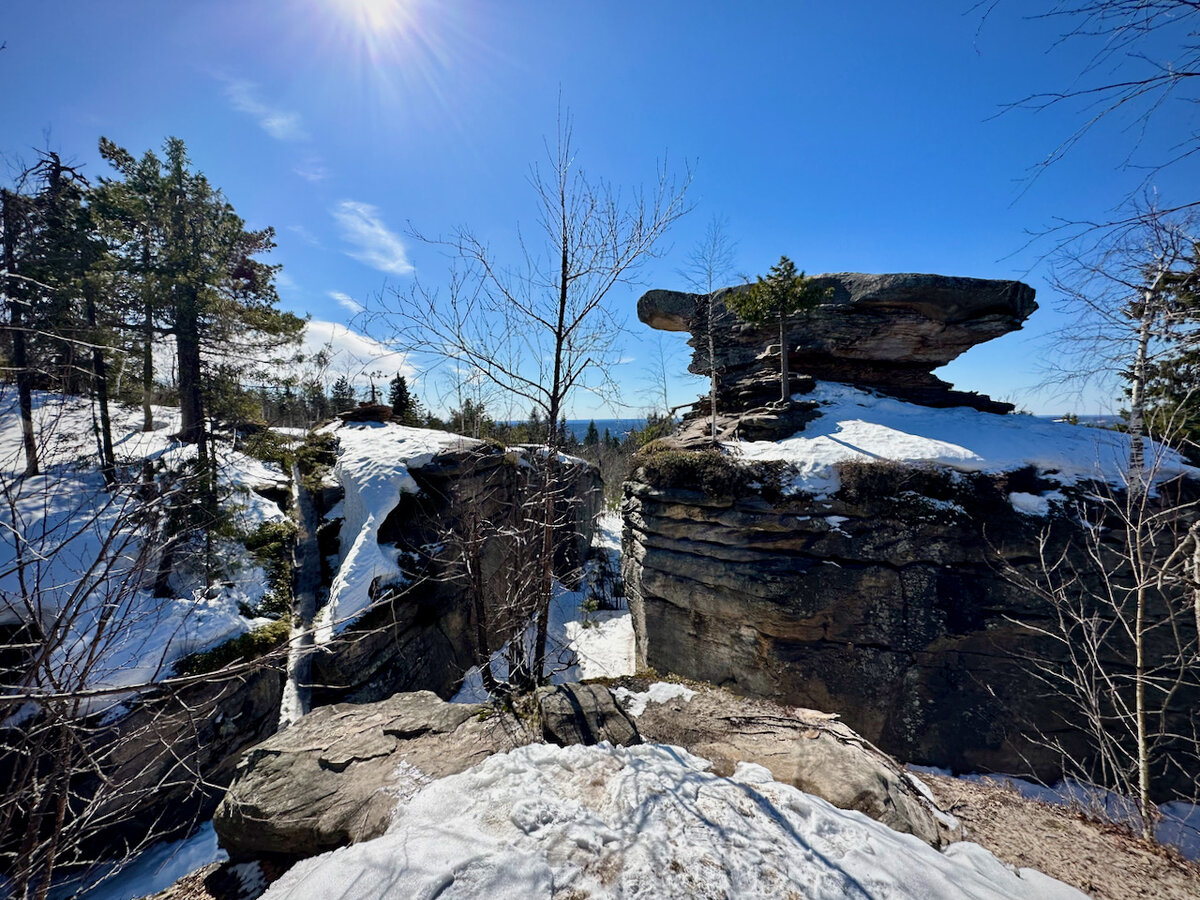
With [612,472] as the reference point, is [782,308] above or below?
above

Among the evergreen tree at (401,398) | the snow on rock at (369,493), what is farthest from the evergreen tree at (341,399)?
the snow on rock at (369,493)

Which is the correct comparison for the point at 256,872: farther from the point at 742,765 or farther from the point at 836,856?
the point at 836,856

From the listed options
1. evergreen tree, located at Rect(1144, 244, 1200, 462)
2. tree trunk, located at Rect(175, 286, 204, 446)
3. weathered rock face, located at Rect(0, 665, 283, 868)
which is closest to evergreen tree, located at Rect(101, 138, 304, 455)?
tree trunk, located at Rect(175, 286, 204, 446)

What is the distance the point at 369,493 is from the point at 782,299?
43.7 feet

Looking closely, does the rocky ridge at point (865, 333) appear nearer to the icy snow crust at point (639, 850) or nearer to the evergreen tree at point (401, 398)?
the icy snow crust at point (639, 850)

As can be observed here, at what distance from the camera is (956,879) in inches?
110

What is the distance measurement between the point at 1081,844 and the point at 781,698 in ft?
17.1

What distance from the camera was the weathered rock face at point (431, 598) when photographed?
29.8 ft

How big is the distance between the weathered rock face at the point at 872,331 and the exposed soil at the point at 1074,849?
11.0 meters

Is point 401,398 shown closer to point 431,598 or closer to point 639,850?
point 431,598

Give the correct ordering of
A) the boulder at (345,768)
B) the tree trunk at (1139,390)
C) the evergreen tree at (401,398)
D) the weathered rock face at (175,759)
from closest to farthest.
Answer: the boulder at (345,768), the tree trunk at (1139,390), the weathered rock face at (175,759), the evergreen tree at (401,398)

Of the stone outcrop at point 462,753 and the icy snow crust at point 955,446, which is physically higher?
the icy snow crust at point 955,446

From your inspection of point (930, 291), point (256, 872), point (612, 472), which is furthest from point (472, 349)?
point (612, 472)

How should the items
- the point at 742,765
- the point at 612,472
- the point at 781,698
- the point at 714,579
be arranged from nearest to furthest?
the point at 742,765 → the point at 781,698 → the point at 714,579 → the point at 612,472
